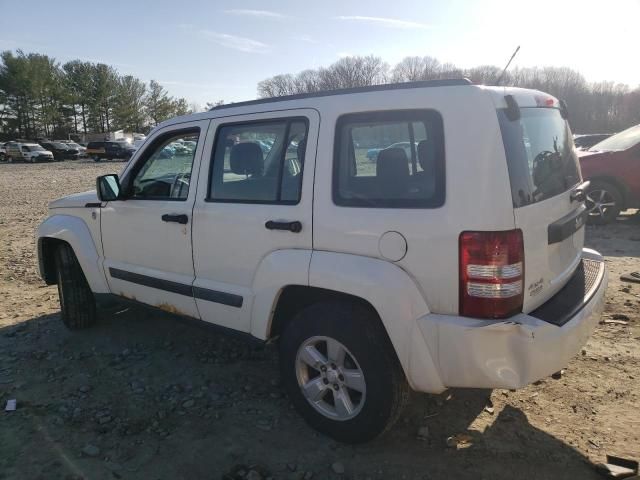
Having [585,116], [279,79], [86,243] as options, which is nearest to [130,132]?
[279,79]

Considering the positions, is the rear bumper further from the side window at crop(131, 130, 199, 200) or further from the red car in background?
the red car in background

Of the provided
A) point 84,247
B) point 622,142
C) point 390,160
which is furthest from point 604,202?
point 84,247

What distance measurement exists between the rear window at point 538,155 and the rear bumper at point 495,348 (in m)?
0.60

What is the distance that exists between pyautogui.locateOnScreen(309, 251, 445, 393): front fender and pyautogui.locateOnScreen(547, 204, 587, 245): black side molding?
31.8 inches

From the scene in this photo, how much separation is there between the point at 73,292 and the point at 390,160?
11.5 feet

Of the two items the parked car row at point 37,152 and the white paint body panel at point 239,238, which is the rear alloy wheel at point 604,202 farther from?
the parked car row at point 37,152

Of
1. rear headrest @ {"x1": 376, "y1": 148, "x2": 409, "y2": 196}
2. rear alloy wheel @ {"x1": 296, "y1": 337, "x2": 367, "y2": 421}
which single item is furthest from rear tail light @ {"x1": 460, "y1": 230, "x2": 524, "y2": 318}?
rear alloy wheel @ {"x1": 296, "y1": 337, "x2": 367, "y2": 421}

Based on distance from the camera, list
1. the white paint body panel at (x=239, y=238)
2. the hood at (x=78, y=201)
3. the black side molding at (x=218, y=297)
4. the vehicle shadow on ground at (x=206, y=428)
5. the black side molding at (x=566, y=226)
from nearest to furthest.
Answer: the black side molding at (x=566, y=226), the vehicle shadow on ground at (x=206, y=428), the white paint body panel at (x=239, y=238), the black side molding at (x=218, y=297), the hood at (x=78, y=201)

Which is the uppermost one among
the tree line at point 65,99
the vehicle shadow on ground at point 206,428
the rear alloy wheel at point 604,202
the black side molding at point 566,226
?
the tree line at point 65,99

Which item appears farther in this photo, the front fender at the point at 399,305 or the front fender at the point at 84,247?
the front fender at the point at 84,247

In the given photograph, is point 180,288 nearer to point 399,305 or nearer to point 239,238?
point 239,238

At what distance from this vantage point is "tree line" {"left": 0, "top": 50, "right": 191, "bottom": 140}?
208 feet

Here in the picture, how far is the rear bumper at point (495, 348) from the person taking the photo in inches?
90.0

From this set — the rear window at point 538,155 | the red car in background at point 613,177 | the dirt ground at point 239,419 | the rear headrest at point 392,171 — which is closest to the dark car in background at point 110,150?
the red car in background at point 613,177
